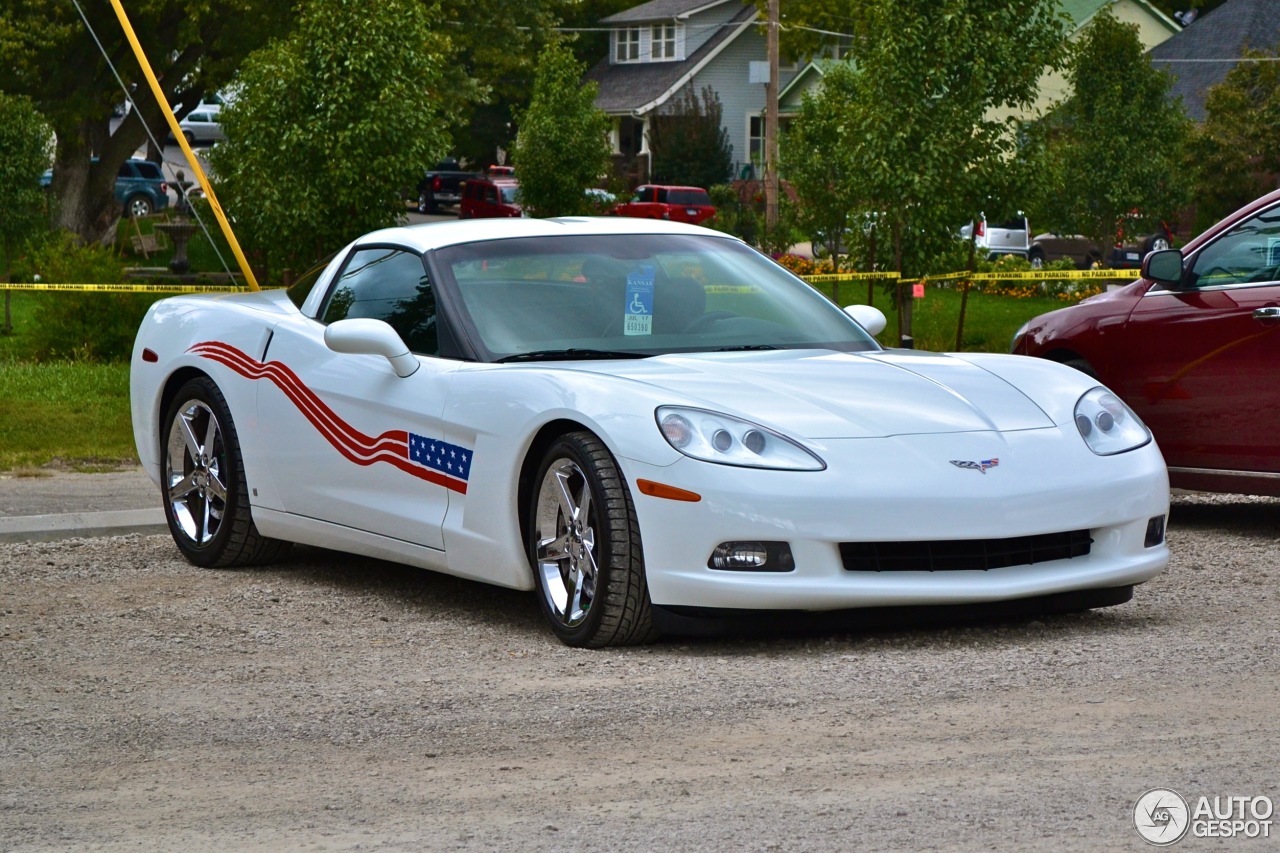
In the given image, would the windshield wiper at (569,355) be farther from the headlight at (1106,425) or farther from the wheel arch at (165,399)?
the wheel arch at (165,399)

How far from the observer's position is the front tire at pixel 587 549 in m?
6.11

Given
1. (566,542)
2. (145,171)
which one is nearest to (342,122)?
(566,542)

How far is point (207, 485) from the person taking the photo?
8445 mm

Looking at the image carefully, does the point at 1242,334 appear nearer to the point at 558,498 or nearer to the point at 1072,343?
the point at 1072,343

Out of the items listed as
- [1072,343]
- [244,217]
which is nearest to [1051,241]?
[244,217]

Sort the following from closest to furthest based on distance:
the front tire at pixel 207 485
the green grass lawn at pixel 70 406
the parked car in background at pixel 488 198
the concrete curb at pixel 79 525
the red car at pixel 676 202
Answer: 1. the front tire at pixel 207 485
2. the concrete curb at pixel 79 525
3. the green grass lawn at pixel 70 406
4. the red car at pixel 676 202
5. the parked car in background at pixel 488 198

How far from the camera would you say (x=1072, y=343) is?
9.84 meters

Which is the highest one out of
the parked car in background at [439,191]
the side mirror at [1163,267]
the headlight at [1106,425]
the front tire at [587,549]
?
Result: the side mirror at [1163,267]

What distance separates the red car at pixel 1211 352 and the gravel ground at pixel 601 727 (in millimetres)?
1550

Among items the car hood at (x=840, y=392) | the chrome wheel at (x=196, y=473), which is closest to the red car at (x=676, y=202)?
the chrome wheel at (x=196, y=473)

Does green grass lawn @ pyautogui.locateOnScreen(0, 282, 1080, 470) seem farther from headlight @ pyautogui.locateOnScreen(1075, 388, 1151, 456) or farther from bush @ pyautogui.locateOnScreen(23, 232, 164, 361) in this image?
headlight @ pyautogui.locateOnScreen(1075, 388, 1151, 456)

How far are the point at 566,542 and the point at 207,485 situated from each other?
2612 millimetres

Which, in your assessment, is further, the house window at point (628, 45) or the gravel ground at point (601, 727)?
the house window at point (628, 45)

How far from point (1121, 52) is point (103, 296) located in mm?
24644
